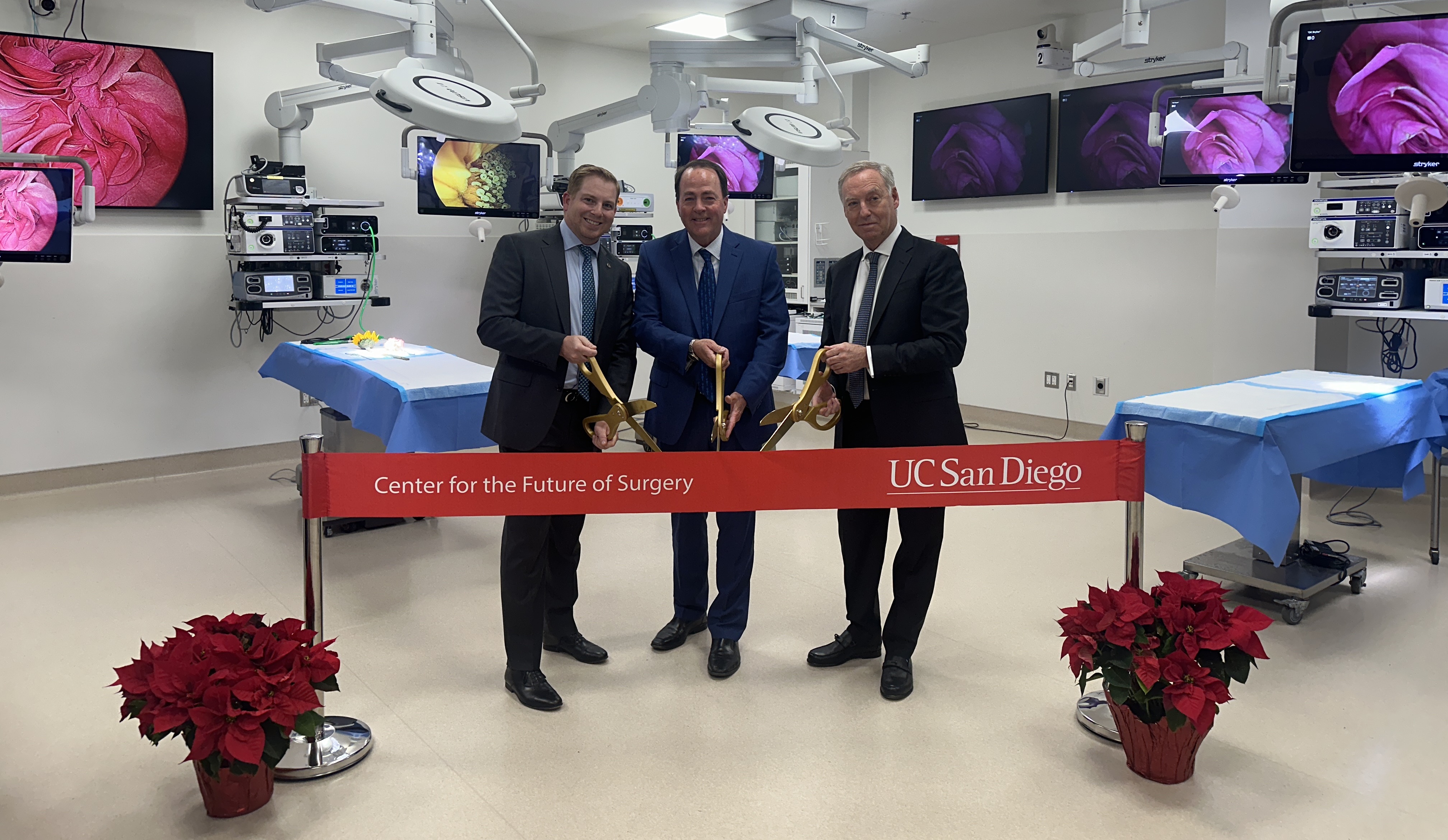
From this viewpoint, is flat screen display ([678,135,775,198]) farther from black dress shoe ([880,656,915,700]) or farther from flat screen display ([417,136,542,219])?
black dress shoe ([880,656,915,700])

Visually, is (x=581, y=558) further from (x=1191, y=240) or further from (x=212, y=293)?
(x=1191, y=240)

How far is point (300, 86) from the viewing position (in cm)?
663

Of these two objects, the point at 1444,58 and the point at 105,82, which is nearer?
the point at 1444,58

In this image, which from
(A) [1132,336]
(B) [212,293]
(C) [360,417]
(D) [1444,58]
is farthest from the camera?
(A) [1132,336]

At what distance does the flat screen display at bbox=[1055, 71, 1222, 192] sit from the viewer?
689 centimetres

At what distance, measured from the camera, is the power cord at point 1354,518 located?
205 inches

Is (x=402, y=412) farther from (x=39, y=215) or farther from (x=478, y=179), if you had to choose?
(x=478, y=179)

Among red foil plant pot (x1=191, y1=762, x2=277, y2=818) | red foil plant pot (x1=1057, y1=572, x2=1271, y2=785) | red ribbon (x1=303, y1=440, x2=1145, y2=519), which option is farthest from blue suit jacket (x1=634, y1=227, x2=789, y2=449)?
red foil plant pot (x1=191, y1=762, x2=277, y2=818)

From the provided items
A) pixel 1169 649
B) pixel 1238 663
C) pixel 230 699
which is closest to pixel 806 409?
pixel 1169 649

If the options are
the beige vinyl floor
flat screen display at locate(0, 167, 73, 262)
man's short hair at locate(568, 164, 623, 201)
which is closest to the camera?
the beige vinyl floor

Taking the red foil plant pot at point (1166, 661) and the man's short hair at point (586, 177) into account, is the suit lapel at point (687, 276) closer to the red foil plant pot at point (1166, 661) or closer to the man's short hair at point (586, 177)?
the man's short hair at point (586, 177)

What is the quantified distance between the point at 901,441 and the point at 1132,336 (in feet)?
15.4

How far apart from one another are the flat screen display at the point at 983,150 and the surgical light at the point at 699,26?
179 centimetres

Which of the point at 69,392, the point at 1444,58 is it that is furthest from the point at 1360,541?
the point at 69,392
